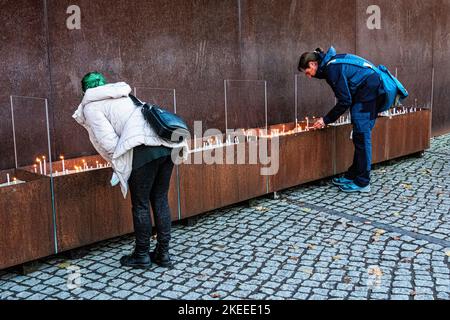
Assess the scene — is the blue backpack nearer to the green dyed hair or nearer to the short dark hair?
the short dark hair

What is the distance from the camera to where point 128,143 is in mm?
4562

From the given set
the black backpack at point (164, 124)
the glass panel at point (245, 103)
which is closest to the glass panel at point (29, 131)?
the black backpack at point (164, 124)

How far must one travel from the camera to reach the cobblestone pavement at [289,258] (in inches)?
180

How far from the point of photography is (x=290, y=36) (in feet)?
29.9

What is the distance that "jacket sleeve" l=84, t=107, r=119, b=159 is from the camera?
4.61 metres

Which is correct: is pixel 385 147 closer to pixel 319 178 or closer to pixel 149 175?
pixel 319 178

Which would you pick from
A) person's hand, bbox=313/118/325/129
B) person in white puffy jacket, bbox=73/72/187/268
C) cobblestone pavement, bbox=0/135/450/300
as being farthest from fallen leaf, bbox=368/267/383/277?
person's hand, bbox=313/118/325/129

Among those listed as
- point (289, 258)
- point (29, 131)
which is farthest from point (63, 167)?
point (289, 258)

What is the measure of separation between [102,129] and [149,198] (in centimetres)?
77

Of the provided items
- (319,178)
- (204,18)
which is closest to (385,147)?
(319,178)

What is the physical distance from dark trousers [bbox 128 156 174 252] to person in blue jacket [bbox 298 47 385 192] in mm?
3151

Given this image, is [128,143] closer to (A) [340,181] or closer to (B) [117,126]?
(B) [117,126]

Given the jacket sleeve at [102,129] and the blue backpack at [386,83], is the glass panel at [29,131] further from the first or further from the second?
the blue backpack at [386,83]

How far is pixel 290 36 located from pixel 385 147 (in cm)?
232
